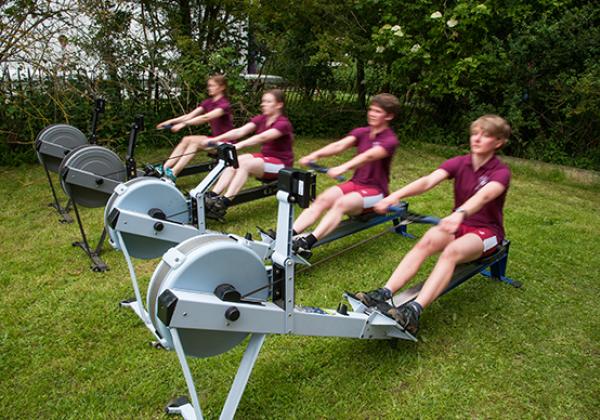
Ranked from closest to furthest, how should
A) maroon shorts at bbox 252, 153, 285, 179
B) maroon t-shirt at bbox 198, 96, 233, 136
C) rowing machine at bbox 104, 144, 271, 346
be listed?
rowing machine at bbox 104, 144, 271, 346
maroon shorts at bbox 252, 153, 285, 179
maroon t-shirt at bbox 198, 96, 233, 136

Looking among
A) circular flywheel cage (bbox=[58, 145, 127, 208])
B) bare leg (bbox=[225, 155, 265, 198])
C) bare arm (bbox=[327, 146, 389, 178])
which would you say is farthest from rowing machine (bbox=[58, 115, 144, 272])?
bare arm (bbox=[327, 146, 389, 178])

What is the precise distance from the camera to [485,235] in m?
2.91

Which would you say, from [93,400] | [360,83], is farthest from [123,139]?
[93,400]

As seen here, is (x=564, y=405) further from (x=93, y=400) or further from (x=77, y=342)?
(x=77, y=342)

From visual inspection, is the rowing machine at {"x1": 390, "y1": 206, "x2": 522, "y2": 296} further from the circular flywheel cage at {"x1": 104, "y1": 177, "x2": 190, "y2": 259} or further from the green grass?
the circular flywheel cage at {"x1": 104, "y1": 177, "x2": 190, "y2": 259}

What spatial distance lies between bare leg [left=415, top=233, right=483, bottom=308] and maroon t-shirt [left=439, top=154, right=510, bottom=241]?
0.58 feet

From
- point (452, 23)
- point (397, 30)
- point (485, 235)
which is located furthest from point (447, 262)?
point (397, 30)

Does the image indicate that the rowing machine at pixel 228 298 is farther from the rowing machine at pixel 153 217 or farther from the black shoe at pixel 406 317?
the rowing machine at pixel 153 217

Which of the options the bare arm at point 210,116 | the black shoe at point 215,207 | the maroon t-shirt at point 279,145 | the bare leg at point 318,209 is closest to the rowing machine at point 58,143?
the bare arm at point 210,116

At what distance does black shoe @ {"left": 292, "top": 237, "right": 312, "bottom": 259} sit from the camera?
3.40 meters

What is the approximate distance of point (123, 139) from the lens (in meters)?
6.85

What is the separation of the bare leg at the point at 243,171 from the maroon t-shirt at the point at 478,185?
6.48 feet

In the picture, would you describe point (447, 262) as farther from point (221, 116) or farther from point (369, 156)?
point (221, 116)

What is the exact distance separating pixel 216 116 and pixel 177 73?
8.00ft
